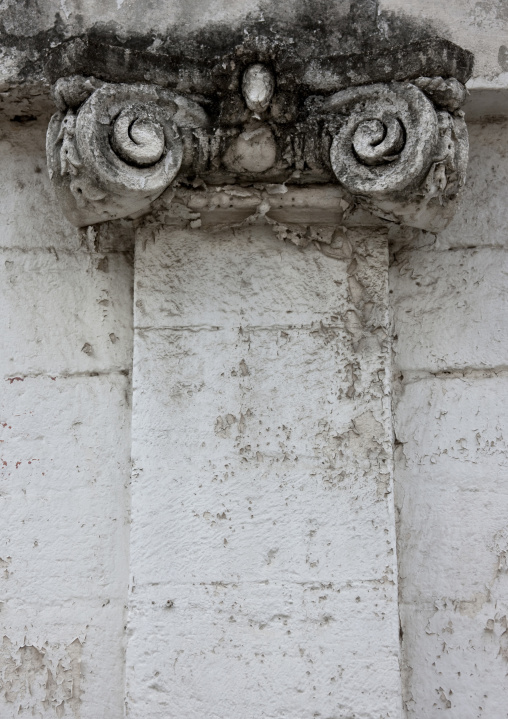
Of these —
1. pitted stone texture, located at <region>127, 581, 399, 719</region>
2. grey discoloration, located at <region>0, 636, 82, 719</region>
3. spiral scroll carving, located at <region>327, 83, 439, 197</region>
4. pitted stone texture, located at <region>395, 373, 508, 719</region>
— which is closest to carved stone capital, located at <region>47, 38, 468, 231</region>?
spiral scroll carving, located at <region>327, 83, 439, 197</region>

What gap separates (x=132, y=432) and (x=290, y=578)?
0.42m

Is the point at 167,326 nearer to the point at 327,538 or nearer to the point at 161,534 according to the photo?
the point at 161,534

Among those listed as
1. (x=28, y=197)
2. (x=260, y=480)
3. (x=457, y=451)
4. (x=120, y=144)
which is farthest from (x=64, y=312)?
(x=457, y=451)

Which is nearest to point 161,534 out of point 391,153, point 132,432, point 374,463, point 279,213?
point 132,432

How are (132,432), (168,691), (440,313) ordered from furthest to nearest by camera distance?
(440,313), (132,432), (168,691)

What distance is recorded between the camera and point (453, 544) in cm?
177

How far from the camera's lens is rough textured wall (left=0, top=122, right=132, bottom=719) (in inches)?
69.2

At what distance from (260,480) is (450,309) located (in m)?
0.58

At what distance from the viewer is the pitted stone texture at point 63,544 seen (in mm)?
1748

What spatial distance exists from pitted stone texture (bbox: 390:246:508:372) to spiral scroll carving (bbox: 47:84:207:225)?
0.58 metres

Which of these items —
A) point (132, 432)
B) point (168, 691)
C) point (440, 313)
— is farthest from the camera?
point (440, 313)

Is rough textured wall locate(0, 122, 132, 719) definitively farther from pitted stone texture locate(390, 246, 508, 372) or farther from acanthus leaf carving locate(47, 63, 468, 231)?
pitted stone texture locate(390, 246, 508, 372)

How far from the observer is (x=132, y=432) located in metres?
1.73

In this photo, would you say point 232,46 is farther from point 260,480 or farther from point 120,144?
point 260,480
